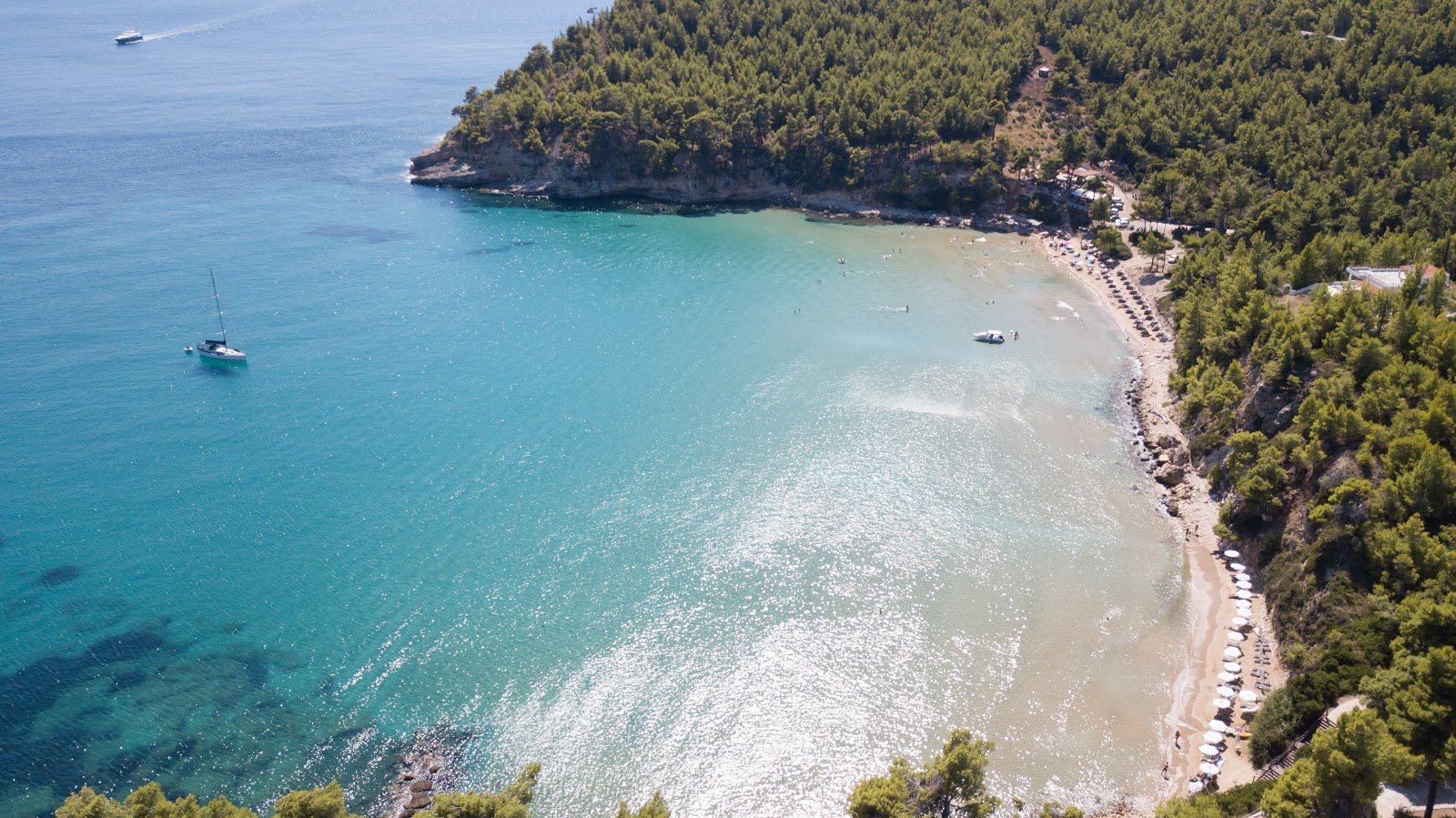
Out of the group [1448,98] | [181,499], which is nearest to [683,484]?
[181,499]

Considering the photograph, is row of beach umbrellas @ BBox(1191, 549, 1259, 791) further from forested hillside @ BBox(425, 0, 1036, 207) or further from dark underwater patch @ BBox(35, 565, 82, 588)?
forested hillside @ BBox(425, 0, 1036, 207)

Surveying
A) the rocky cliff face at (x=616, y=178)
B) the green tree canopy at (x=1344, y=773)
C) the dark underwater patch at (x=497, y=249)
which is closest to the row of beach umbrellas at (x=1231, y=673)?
the green tree canopy at (x=1344, y=773)

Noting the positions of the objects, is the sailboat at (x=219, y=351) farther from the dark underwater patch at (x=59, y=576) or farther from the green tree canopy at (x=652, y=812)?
the green tree canopy at (x=652, y=812)

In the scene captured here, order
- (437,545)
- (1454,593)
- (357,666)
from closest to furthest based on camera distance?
(1454,593) < (357,666) < (437,545)

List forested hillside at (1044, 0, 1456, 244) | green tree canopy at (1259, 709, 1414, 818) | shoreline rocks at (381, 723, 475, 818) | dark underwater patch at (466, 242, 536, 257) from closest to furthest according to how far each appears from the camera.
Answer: green tree canopy at (1259, 709, 1414, 818)
shoreline rocks at (381, 723, 475, 818)
forested hillside at (1044, 0, 1456, 244)
dark underwater patch at (466, 242, 536, 257)

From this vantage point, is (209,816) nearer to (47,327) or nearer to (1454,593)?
(1454,593)

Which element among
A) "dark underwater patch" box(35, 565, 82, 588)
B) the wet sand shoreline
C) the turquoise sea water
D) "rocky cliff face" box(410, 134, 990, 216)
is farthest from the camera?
"rocky cliff face" box(410, 134, 990, 216)

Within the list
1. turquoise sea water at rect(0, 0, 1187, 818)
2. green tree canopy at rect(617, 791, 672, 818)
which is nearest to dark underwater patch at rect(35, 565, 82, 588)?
turquoise sea water at rect(0, 0, 1187, 818)

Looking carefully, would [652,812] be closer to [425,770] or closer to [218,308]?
[425,770]
